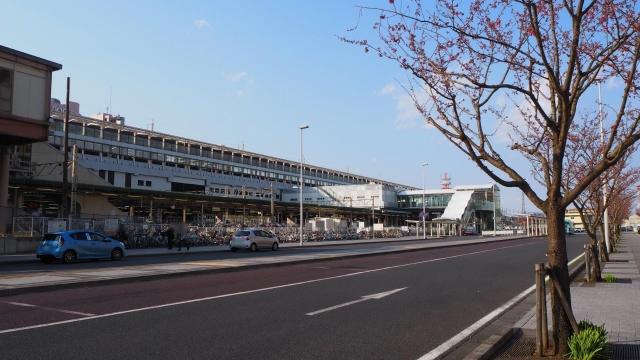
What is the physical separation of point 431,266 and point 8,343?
696 inches

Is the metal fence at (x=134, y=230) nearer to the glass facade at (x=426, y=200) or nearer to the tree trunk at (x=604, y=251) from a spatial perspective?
the tree trunk at (x=604, y=251)

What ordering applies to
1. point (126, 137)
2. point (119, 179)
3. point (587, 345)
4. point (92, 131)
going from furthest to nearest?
point (126, 137) < point (119, 179) < point (92, 131) < point (587, 345)

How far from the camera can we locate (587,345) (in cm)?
636

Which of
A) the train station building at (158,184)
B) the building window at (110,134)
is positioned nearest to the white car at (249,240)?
the train station building at (158,184)

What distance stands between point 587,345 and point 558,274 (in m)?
0.90

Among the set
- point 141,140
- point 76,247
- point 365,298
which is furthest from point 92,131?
point 365,298

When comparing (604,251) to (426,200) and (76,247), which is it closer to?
(76,247)

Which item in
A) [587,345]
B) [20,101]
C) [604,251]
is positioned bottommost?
[587,345]

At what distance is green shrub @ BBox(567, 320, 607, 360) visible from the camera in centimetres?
634

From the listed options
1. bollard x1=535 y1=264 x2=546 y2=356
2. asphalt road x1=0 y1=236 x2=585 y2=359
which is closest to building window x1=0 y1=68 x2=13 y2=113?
asphalt road x1=0 y1=236 x2=585 y2=359

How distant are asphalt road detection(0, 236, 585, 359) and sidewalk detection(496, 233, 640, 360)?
45.1 inches

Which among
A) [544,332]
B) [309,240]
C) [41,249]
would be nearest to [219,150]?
[309,240]

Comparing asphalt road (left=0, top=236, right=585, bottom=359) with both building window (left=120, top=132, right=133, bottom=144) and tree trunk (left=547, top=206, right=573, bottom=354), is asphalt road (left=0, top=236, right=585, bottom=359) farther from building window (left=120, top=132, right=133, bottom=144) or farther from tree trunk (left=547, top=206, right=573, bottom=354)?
building window (left=120, top=132, right=133, bottom=144)

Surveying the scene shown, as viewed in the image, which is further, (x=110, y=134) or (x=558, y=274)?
(x=110, y=134)
